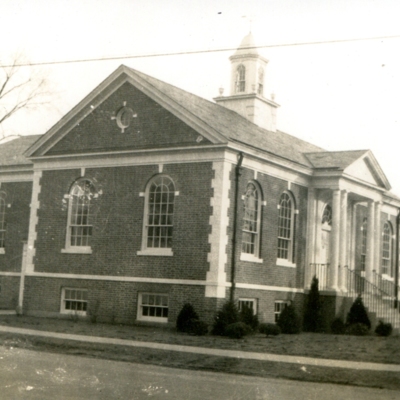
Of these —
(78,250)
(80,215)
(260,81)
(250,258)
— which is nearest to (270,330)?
(250,258)

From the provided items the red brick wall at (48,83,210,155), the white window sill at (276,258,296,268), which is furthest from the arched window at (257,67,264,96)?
the white window sill at (276,258,296,268)

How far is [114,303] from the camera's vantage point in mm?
24344

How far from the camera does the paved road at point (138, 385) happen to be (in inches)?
455

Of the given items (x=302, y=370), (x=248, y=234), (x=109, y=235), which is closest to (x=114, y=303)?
(x=109, y=235)

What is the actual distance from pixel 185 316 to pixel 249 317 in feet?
7.58

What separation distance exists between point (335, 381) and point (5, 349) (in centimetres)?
777

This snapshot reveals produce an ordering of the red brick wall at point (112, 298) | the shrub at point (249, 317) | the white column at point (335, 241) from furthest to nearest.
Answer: the white column at point (335, 241)
the shrub at point (249, 317)
the red brick wall at point (112, 298)

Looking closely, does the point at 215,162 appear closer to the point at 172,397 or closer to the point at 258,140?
the point at 258,140

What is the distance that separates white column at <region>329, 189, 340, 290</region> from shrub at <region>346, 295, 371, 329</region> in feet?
3.49

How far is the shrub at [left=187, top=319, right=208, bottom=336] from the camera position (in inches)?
838

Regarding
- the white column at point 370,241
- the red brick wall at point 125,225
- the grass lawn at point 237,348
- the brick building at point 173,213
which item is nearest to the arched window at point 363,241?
the white column at point 370,241

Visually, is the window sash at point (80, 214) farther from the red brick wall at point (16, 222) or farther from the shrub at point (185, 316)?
the shrub at point (185, 316)

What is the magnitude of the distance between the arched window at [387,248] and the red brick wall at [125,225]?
1452cm

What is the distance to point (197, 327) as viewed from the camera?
69.8 ft
